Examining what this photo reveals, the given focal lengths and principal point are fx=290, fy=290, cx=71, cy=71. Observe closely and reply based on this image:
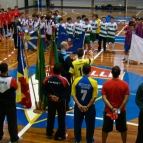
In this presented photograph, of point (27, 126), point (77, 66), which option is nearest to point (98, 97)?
point (77, 66)

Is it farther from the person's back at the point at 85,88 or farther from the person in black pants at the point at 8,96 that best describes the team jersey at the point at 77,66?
the person in black pants at the point at 8,96

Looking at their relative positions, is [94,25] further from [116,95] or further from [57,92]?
[116,95]

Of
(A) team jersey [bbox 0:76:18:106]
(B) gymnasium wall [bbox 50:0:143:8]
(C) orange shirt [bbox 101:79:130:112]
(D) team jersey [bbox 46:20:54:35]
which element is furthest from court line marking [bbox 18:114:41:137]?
(B) gymnasium wall [bbox 50:0:143:8]

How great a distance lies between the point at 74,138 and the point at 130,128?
56.3 inches

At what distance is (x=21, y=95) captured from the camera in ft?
25.2

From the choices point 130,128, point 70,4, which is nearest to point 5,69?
point 130,128

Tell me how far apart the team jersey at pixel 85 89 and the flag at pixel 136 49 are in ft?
22.7

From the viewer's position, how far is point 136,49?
39.5ft

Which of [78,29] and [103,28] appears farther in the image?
[78,29]

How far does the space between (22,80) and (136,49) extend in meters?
6.10

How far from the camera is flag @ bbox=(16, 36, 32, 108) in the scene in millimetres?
7457

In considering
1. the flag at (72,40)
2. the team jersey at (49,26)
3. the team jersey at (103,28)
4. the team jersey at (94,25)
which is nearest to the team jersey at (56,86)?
the flag at (72,40)

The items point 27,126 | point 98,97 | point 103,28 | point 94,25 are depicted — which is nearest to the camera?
point 27,126

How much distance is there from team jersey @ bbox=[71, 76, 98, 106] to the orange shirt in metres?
0.24
